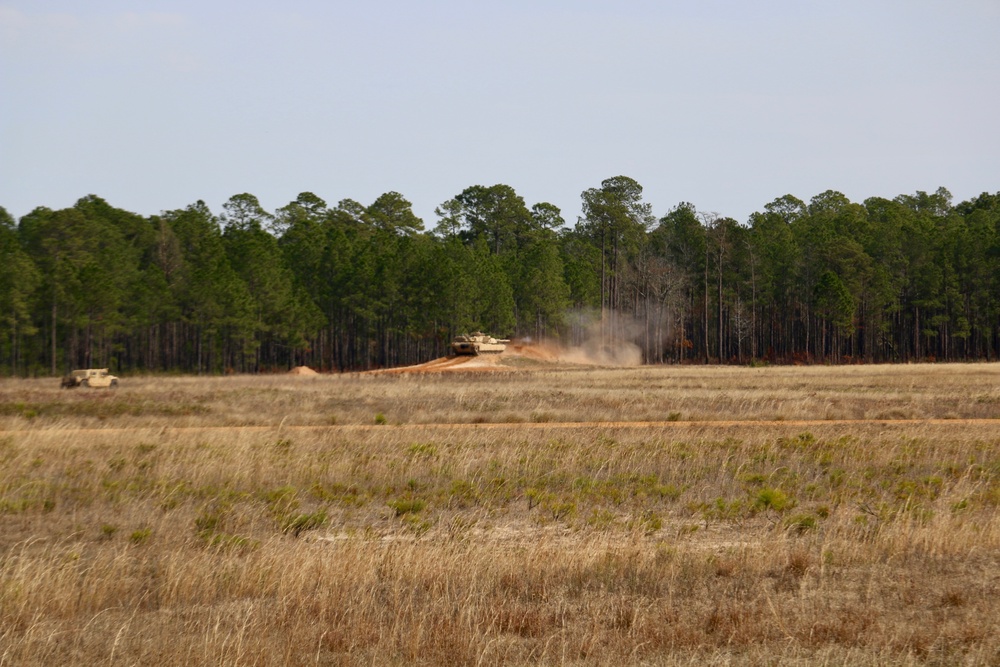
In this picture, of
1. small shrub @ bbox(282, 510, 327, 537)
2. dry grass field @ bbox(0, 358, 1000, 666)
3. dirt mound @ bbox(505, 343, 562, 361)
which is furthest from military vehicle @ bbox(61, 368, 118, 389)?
small shrub @ bbox(282, 510, 327, 537)

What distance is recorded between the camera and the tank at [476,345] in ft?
242

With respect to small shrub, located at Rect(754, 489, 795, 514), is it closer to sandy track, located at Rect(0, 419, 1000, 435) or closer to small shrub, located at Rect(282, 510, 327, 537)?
small shrub, located at Rect(282, 510, 327, 537)

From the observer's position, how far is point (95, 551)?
12336 mm

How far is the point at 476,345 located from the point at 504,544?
61224 mm

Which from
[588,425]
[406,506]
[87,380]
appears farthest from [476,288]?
[406,506]

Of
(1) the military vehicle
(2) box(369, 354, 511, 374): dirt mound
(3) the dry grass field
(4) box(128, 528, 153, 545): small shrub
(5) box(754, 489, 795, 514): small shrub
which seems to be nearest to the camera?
(3) the dry grass field

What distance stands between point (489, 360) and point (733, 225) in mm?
43400

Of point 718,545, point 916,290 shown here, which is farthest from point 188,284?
point 718,545

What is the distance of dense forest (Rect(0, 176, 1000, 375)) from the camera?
267 feet

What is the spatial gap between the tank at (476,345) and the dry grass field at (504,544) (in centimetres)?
4570

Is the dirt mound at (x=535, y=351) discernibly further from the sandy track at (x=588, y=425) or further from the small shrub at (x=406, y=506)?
the small shrub at (x=406, y=506)

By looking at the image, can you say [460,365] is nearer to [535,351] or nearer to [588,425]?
[535,351]

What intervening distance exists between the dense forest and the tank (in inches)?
465

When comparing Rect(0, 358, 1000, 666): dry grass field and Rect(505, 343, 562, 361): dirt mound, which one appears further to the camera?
Rect(505, 343, 562, 361): dirt mound
